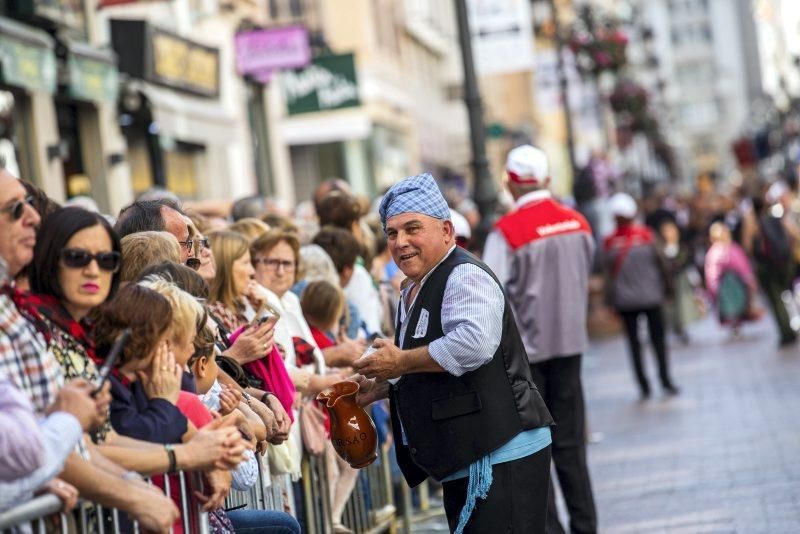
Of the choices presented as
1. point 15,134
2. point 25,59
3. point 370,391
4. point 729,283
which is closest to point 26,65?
point 25,59

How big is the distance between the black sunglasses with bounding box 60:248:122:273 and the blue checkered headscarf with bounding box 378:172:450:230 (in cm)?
150

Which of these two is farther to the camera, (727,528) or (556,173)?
(556,173)

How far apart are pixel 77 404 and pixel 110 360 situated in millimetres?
226

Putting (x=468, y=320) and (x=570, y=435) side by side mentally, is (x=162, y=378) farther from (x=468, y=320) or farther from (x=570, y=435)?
(x=570, y=435)

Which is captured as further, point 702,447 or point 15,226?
point 702,447

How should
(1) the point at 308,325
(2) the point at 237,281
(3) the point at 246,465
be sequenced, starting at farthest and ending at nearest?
(1) the point at 308,325
(2) the point at 237,281
(3) the point at 246,465

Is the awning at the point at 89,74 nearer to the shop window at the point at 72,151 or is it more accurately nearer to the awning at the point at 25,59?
the awning at the point at 25,59

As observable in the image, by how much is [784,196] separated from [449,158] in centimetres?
2471

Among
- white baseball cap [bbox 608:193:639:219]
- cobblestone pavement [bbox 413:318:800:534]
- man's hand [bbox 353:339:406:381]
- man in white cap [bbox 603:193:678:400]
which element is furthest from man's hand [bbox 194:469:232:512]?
white baseball cap [bbox 608:193:639:219]

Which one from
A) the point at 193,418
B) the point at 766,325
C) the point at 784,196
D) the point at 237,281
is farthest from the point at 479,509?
the point at 766,325

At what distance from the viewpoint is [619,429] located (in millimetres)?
15188

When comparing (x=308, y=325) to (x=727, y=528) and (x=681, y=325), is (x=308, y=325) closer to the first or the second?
(x=727, y=528)

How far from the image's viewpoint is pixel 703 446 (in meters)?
13.3

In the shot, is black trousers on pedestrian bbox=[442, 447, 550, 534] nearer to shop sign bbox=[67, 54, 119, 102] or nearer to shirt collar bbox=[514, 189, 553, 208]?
shirt collar bbox=[514, 189, 553, 208]
